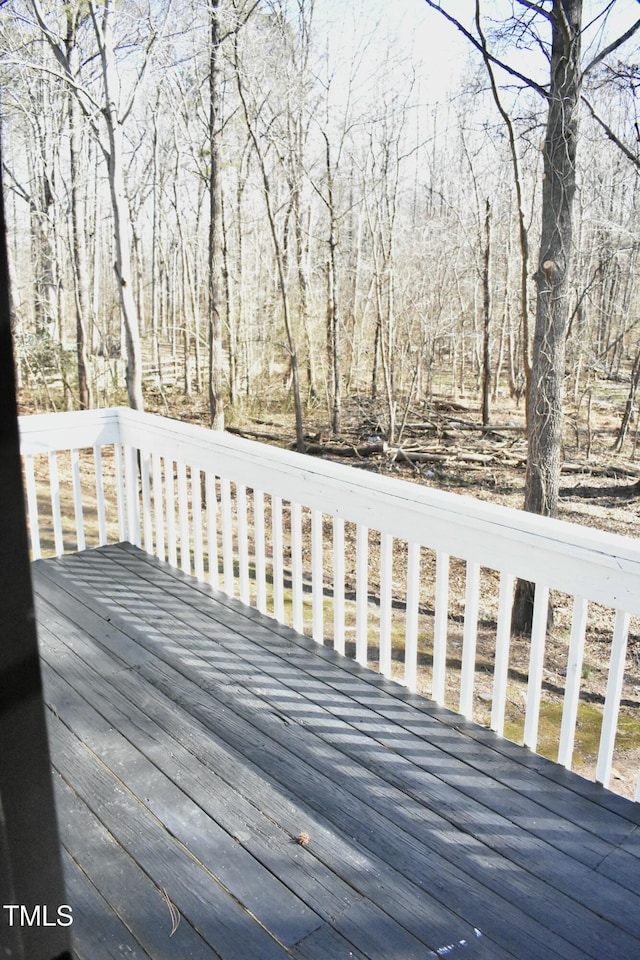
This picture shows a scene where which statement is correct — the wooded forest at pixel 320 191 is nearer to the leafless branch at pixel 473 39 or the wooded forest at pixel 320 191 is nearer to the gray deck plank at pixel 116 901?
the leafless branch at pixel 473 39

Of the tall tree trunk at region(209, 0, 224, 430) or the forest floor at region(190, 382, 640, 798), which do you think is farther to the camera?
the tall tree trunk at region(209, 0, 224, 430)

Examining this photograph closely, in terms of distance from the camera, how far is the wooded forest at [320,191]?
6.05 m

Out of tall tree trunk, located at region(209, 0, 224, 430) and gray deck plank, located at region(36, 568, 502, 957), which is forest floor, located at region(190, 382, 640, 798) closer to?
tall tree trunk, located at region(209, 0, 224, 430)

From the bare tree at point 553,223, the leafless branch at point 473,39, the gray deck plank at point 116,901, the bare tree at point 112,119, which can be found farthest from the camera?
the bare tree at point 112,119

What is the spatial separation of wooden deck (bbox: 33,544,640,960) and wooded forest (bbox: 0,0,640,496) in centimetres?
411

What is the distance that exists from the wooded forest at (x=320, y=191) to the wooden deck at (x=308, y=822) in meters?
4.11

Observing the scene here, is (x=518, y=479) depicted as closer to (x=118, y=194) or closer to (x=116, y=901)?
(x=118, y=194)

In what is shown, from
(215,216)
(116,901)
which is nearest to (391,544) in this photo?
(116,901)

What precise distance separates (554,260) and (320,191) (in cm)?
827

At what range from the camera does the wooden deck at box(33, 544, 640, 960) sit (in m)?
1.56

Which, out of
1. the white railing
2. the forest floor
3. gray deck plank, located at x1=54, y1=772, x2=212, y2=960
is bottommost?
the forest floor

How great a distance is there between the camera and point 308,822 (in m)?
1.88

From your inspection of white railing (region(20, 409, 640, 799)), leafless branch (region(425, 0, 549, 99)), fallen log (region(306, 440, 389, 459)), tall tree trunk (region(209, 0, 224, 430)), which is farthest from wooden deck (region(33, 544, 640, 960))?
fallen log (region(306, 440, 389, 459))

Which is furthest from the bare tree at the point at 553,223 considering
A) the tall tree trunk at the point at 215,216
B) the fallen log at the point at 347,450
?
the fallen log at the point at 347,450
